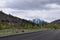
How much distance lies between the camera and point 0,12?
198 meters
